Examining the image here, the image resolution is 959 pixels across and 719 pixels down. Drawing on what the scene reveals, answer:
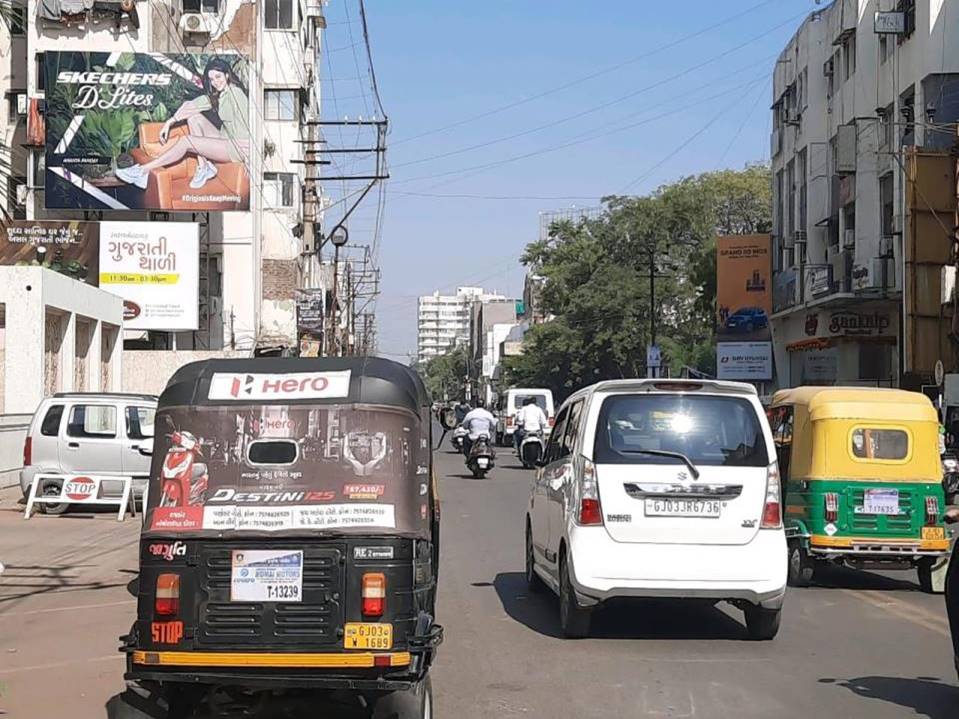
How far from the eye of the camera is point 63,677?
877 cm

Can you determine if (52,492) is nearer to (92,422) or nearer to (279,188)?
(92,422)

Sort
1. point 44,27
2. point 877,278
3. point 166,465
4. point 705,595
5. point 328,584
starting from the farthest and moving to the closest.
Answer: point 44,27 → point 877,278 → point 705,595 → point 166,465 → point 328,584

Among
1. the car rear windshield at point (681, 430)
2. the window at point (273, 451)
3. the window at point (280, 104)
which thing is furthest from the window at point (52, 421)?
the window at point (280, 104)

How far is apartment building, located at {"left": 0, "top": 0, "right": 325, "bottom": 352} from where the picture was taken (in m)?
43.3

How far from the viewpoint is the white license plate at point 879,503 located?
1304cm

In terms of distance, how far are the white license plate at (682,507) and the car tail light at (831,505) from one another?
11.7ft

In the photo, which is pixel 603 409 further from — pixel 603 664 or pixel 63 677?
pixel 63 677

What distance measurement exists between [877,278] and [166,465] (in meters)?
35.5

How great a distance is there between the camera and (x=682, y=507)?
32.4 feet

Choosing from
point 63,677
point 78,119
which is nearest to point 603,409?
point 63,677

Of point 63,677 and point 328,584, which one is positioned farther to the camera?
point 63,677

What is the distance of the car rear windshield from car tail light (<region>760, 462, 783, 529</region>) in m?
0.11

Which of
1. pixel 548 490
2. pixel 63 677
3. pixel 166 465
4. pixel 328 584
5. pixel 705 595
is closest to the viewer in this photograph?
pixel 328 584

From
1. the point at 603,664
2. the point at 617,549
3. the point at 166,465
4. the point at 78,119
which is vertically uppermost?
the point at 78,119
